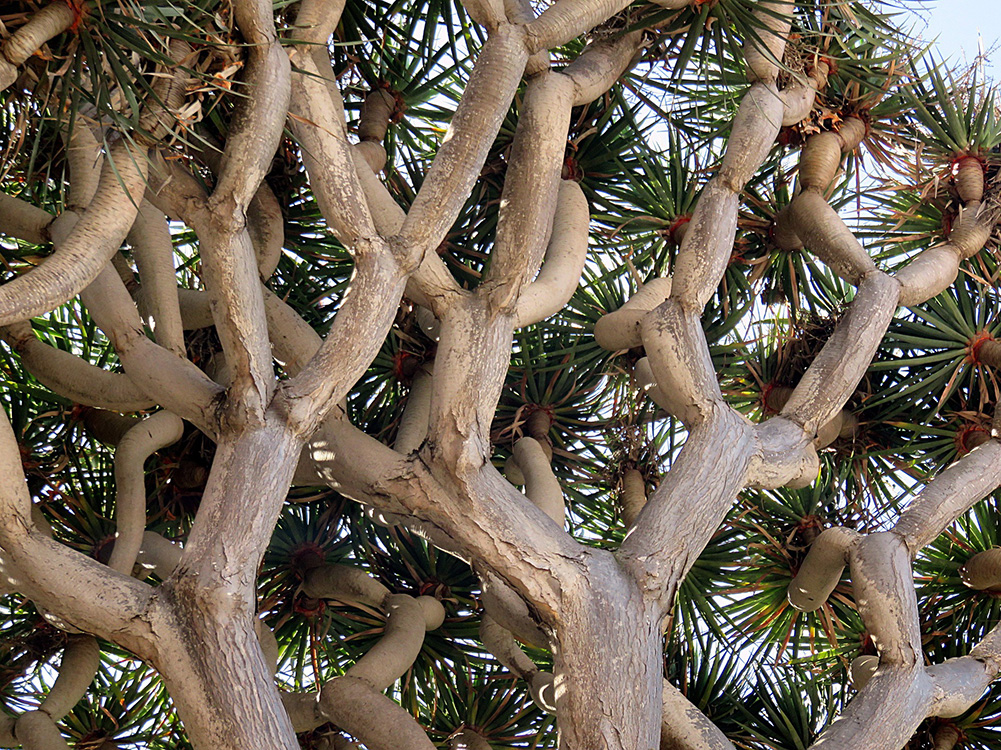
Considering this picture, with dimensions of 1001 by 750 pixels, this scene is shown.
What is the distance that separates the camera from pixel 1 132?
3.58m

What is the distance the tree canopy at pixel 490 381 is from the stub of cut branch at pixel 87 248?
0.01 m

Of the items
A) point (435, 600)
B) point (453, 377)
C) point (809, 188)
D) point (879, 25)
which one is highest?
point (879, 25)

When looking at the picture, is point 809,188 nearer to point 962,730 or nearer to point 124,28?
point 962,730

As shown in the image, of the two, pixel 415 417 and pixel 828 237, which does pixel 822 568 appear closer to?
pixel 828 237

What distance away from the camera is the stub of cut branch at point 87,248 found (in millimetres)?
2318

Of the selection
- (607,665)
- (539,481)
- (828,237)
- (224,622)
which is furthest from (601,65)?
(224,622)

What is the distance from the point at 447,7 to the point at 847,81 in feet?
5.07

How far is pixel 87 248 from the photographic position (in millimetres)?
2471

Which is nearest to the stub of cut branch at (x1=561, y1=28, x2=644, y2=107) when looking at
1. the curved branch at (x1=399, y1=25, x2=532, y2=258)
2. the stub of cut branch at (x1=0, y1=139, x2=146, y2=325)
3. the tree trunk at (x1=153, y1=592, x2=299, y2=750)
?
the curved branch at (x1=399, y1=25, x2=532, y2=258)

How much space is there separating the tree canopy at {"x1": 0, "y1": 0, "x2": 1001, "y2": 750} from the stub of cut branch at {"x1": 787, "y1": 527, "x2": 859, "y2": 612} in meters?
0.02

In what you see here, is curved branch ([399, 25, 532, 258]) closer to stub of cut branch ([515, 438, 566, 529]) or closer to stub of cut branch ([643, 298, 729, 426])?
stub of cut branch ([643, 298, 729, 426])

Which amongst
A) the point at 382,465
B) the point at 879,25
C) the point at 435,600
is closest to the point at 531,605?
the point at 382,465

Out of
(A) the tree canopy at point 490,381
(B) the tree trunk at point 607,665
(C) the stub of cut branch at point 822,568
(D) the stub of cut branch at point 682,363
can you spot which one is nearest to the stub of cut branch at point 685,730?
(A) the tree canopy at point 490,381

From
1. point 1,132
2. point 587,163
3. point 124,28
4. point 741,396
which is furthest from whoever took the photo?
point 741,396
